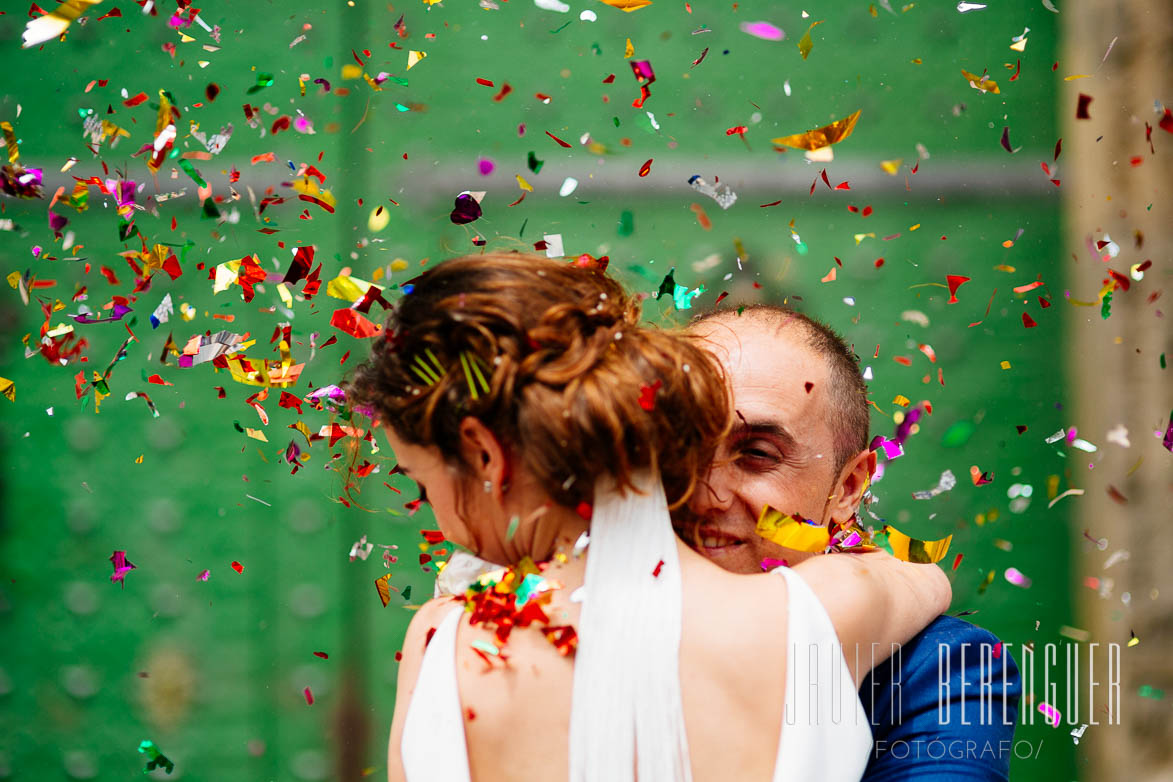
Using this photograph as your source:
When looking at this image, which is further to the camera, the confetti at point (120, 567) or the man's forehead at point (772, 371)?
the confetti at point (120, 567)

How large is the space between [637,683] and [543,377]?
0.32 m

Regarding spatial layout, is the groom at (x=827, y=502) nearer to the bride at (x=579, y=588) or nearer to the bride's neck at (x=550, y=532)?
the bride at (x=579, y=588)

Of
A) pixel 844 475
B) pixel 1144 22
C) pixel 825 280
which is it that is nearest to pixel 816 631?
pixel 844 475

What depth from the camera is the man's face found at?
1294 mm

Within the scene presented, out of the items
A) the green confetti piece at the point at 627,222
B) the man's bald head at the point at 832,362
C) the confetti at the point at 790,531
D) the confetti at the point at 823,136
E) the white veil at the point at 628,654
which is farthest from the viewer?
the green confetti piece at the point at 627,222

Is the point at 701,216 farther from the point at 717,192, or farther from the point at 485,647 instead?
the point at 485,647

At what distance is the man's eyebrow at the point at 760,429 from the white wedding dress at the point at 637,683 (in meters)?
0.38

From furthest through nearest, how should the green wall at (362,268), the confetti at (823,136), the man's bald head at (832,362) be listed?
the green wall at (362,268) → the confetti at (823,136) → the man's bald head at (832,362)

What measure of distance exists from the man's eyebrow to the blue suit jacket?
1.08 feet

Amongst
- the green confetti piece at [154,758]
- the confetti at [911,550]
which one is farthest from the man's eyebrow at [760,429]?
the green confetti piece at [154,758]

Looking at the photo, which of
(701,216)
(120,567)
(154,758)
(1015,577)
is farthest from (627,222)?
(154,758)

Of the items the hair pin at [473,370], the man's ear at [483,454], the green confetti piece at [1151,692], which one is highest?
the hair pin at [473,370]

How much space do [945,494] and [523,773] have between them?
1.60 meters

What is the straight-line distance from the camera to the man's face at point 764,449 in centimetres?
129
